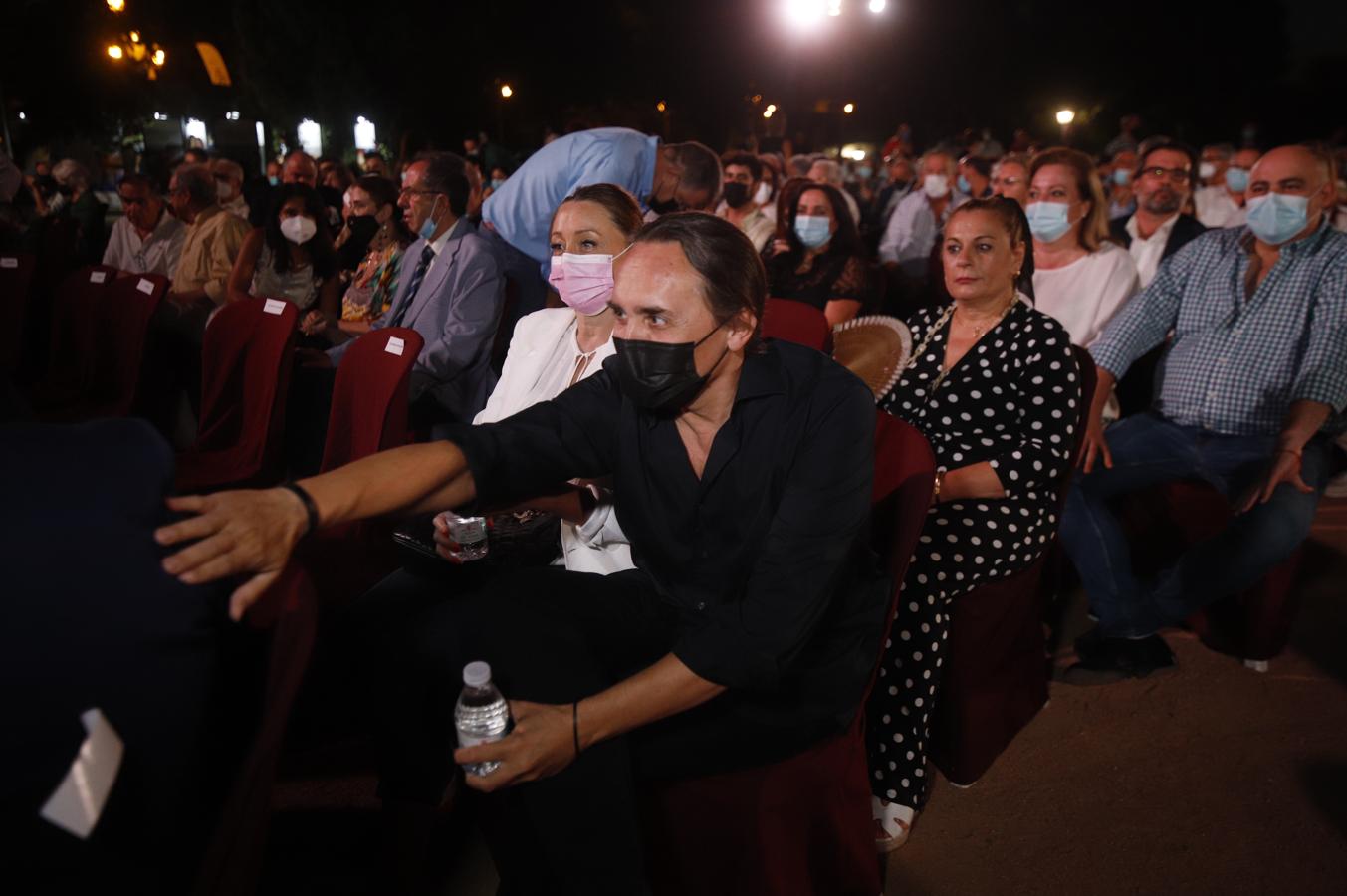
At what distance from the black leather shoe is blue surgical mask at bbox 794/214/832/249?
260 centimetres

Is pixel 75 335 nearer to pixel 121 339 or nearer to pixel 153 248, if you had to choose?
pixel 121 339

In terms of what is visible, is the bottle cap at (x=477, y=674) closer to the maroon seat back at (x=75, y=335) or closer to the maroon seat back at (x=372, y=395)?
the maroon seat back at (x=372, y=395)

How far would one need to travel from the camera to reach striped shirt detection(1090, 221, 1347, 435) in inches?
121

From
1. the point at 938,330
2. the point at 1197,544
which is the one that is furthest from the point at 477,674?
the point at 1197,544

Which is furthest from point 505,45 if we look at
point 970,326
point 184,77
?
point 970,326

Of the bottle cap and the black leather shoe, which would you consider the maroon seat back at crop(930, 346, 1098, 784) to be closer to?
the black leather shoe

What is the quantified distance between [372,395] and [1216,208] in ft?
24.2

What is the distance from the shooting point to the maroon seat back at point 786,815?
1739 millimetres

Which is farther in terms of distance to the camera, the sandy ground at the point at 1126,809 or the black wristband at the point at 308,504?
the sandy ground at the point at 1126,809

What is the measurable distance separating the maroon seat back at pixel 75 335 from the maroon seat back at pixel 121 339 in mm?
52

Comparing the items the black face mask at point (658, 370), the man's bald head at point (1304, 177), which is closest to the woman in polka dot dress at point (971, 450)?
the black face mask at point (658, 370)

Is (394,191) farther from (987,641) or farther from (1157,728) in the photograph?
(1157,728)

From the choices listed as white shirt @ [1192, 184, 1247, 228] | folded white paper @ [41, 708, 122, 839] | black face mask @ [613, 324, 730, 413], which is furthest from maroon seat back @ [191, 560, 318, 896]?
white shirt @ [1192, 184, 1247, 228]

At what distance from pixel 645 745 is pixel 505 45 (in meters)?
28.1
